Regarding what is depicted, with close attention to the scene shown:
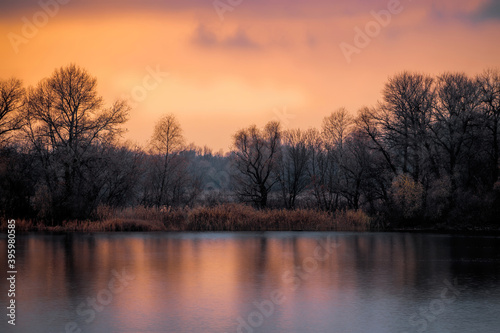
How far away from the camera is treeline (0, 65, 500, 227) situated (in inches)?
1706

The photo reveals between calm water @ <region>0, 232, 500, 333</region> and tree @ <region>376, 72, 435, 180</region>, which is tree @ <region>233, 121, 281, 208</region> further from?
calm water @ <region>0, 232, 500, 333</region>

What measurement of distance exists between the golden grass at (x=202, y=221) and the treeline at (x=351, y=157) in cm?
214

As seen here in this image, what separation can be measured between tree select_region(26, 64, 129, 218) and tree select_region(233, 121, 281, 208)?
19.4 meters

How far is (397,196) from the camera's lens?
47.1 metres

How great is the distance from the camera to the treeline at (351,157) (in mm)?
43344

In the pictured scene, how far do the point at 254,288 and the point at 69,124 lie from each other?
34652mm

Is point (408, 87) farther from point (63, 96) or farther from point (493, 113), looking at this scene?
point (63, 96)

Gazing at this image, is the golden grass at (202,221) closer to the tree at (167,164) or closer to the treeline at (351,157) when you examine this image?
the treeline at (351,157)

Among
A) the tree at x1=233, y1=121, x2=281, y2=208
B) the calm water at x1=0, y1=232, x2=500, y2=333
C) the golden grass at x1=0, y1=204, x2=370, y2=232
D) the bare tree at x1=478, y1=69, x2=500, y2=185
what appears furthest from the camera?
the tree at x1=233, y1=121, x2=281, y2=208

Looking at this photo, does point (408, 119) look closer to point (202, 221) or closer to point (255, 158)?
point (255, 158)

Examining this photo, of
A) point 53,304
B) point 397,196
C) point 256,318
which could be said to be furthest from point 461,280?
point 397,196

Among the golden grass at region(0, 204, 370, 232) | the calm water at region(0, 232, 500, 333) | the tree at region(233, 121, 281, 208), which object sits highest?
the tree at region(233, 121, 281, 208)

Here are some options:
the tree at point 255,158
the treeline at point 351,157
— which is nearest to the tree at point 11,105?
the treeline at point 351,157

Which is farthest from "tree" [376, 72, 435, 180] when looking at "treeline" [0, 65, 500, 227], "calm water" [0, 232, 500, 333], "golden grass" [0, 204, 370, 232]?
"calm water" [0, 232, 500, 333]
